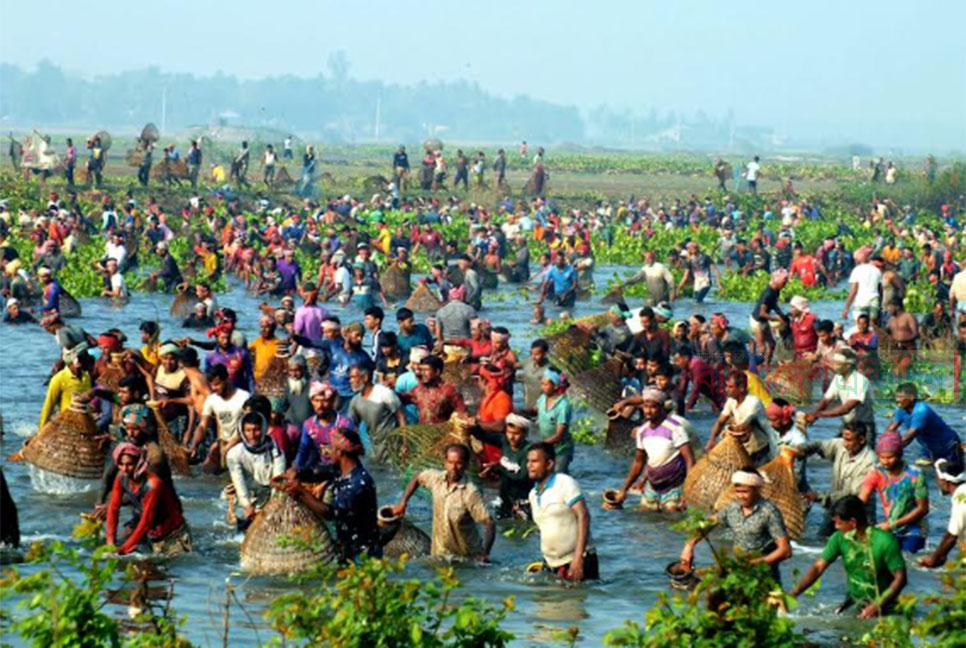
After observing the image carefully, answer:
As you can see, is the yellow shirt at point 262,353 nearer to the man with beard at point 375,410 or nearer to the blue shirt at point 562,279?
the man with beard at point 375,410

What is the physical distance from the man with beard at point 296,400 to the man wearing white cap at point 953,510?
5523 mm

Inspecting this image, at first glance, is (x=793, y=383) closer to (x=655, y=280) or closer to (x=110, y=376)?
(x=110, y=376)

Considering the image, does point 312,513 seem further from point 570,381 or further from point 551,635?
point 570,381

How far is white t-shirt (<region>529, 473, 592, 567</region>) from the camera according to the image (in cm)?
1341

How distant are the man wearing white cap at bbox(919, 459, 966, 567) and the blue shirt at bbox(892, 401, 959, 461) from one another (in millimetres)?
2495

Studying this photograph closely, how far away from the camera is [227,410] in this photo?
16859 millimetres

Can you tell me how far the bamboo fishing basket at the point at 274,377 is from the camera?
19766 mm

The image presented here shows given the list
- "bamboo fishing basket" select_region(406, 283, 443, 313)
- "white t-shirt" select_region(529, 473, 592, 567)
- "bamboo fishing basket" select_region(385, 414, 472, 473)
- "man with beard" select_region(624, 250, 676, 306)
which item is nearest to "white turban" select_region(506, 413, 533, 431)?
"bamboo fishing basket" select_region(385, 414, 472, 473)

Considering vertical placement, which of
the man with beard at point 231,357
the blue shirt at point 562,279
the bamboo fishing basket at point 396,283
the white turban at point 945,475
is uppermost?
the white turban at point 945,475

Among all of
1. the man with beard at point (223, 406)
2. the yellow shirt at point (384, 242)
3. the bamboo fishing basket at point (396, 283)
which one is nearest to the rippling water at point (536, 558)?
the man with beard at point (223, 406)

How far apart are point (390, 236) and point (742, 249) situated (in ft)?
25.6

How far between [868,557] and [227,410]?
263 inches

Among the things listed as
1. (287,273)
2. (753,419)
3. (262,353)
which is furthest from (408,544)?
(287,273)

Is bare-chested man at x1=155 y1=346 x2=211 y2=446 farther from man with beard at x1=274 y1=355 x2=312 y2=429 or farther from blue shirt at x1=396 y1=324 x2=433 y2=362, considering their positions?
blue shirt at x1=396 y1=324 x2=433 y2=362
